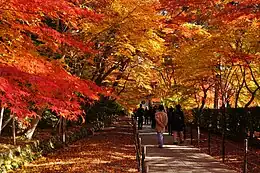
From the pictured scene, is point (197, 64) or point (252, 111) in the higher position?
point (197, 64)

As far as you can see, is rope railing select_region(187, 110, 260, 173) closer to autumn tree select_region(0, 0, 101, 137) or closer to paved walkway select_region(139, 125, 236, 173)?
paved walkway select_region(139, 125, 236, 173)

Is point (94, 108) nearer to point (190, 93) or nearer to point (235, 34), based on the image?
point (190, 93)

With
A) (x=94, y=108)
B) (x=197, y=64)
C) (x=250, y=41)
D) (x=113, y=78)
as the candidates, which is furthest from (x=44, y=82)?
(x=94, y=108)

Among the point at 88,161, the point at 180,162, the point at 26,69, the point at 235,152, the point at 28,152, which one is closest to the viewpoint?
the point at 26,69

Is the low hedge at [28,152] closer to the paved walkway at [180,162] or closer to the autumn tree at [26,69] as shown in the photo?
the autumn tree at [26,69]

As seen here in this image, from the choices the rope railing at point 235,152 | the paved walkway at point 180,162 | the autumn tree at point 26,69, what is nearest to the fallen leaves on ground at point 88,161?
the paved walkway at point 180,162

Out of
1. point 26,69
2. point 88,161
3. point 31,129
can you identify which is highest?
point 26,69

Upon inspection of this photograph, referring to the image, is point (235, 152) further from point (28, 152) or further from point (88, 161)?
point (28, 152)

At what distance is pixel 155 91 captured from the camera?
32.3 metres

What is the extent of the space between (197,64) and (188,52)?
3.32 feet

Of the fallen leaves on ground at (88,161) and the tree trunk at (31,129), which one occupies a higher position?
the tree trunk at (31,129)

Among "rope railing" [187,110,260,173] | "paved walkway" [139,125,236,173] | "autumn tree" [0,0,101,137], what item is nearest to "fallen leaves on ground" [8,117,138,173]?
"paved walkway" [139,125,236,173]

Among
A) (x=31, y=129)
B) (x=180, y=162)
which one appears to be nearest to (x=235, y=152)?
(x=180, y=162)

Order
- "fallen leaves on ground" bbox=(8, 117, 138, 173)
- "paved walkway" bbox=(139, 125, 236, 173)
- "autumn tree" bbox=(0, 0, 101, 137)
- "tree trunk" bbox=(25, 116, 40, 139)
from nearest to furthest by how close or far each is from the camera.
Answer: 1. "autumn tree" bbox=(0, 0, 101, 137)
2. "paved walkway" bbox=(139, 125, 236, 173)
3. "fallen leaves on ground" bbox=(8, 117, 138, 173)
4. "tree trunk" bbox=(25, 116, 40, 139)
